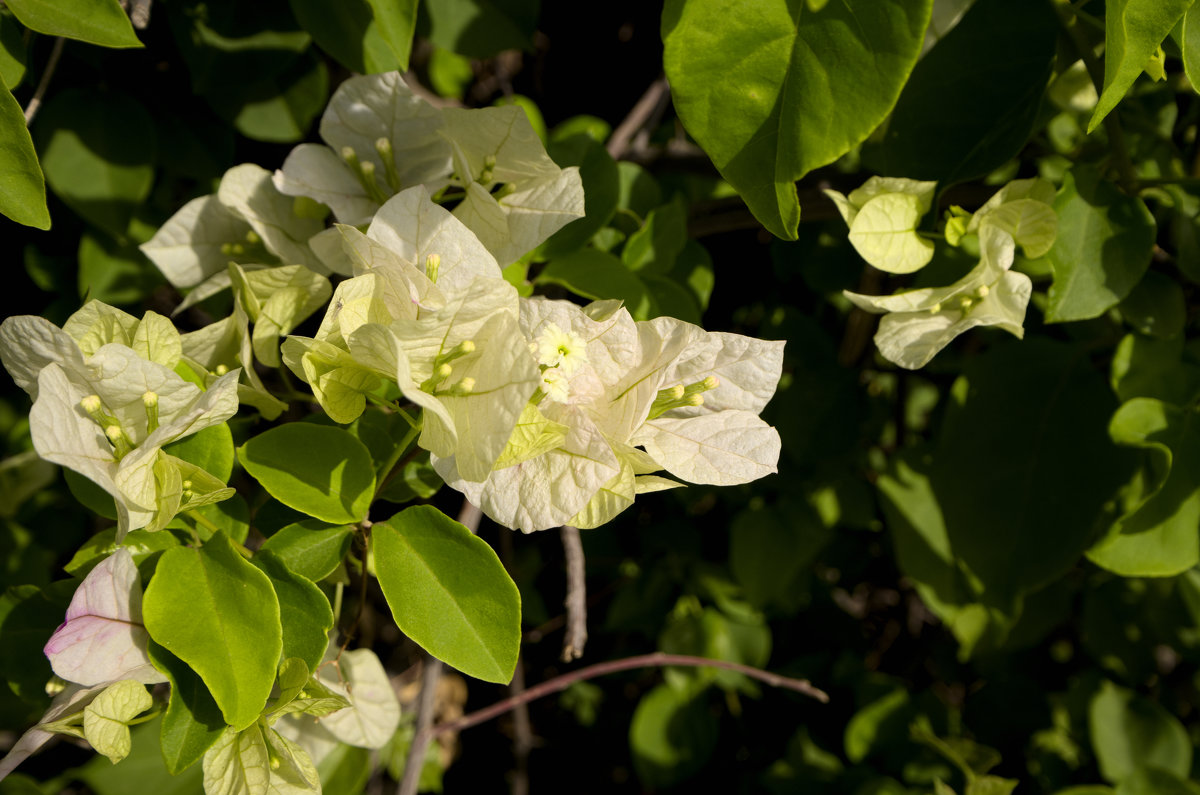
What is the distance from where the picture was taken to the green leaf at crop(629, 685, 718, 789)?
1328 millimetres

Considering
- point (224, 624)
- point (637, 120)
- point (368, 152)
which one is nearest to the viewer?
point (224, 624)

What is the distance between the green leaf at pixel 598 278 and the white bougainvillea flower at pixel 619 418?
14 centimetres

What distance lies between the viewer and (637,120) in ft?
3.64

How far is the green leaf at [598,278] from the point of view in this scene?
68 centimetres

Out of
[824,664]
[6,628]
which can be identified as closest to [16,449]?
[6,628]

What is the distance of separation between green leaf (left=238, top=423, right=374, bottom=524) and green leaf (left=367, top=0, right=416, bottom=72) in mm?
315

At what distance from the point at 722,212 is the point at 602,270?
291 millimetres

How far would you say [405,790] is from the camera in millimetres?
851

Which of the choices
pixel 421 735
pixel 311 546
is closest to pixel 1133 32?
pixel 311 546

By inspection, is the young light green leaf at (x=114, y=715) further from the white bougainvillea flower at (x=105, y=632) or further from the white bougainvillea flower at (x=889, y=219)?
the white bougainvillea flower at (x=889, y=219)

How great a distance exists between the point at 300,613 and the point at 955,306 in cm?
56

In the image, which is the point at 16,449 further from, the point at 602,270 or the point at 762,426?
the point at 762,426

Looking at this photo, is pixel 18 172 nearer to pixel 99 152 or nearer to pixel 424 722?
pixel 99 152

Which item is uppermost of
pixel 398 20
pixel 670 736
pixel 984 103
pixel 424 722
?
pixel 398 20
